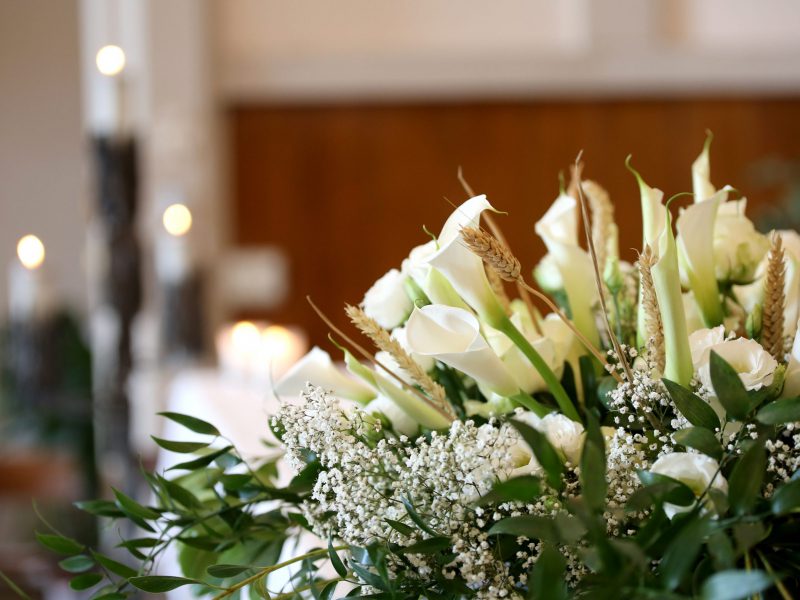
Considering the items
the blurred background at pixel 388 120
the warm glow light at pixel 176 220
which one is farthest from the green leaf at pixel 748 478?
the blurred background at pixel 388 120

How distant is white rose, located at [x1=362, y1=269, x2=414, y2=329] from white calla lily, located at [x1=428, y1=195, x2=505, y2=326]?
66 mm

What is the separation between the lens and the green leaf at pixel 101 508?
0.59m

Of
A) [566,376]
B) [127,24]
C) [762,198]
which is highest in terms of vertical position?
[127,24]

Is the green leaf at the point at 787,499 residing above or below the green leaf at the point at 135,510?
above

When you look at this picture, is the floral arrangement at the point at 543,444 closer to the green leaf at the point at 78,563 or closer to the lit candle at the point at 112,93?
the green leaf at the point at 78,563

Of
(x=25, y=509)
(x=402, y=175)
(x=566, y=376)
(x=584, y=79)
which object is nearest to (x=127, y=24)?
(x=402, y=175)

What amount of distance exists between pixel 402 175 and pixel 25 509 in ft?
9.25

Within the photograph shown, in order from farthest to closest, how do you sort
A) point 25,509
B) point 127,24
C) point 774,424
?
point 25,509, point 127,24, point 774,424

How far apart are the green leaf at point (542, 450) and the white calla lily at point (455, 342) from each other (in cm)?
9

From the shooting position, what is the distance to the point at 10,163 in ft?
22.7

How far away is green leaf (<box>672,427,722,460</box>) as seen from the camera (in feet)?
1.42

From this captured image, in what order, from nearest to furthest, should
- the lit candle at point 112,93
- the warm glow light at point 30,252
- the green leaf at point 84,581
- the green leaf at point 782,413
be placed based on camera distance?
the green leaf at point 782,413, the green leaf at point 84,581, the warm glow light at point 30,252, the lit candle at point 112,93

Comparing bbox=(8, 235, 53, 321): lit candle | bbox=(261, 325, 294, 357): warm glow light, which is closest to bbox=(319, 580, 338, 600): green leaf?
bbox=(8, 235, 53, 321): lit candle

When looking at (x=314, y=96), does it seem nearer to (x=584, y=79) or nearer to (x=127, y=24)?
(x=127, y=24)
